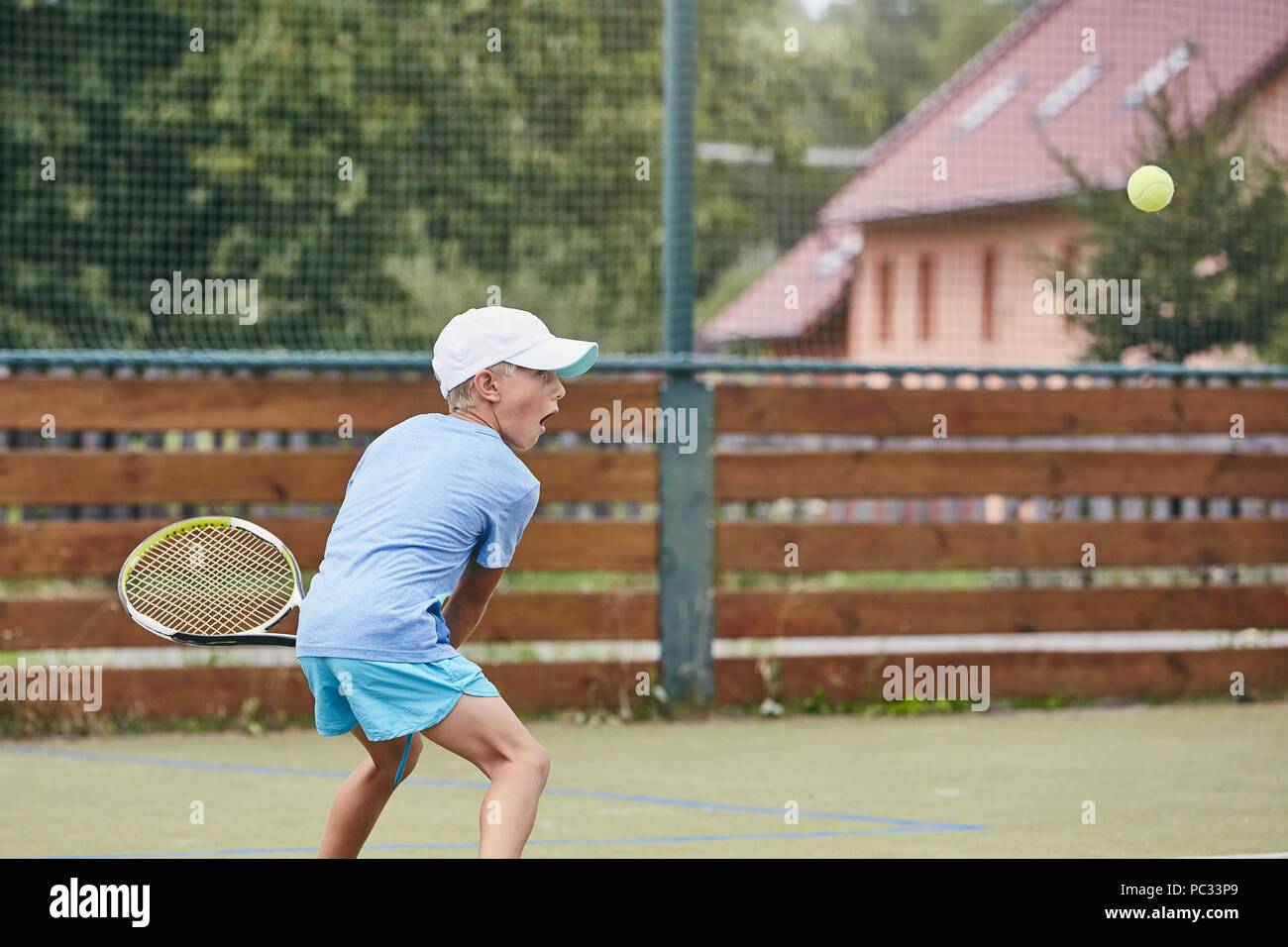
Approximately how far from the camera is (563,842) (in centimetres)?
552

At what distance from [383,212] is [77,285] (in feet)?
7.28

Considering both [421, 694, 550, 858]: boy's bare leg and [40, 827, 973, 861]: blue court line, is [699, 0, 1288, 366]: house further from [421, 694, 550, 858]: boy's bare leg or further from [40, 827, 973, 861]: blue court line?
[421, 694, 550, 858]: boy's bare leg

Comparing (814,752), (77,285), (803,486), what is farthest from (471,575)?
(77,285)

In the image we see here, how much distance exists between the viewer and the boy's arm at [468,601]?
397cm

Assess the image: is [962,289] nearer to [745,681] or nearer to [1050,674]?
[1050,674]

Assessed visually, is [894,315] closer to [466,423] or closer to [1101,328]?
[1101,328]

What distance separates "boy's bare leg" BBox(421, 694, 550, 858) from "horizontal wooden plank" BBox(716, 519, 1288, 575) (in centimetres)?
421

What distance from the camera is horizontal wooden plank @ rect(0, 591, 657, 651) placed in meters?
7.45

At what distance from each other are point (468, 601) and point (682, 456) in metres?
3.99

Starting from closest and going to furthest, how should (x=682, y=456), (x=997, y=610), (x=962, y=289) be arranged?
(x=682, y=456) → (x=997, y=610) → (x=962, y=289)

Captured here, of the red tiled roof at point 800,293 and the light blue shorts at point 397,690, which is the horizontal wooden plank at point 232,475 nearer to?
the light blue shorts at point 397,690

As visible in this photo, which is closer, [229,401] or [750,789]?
[750,789]

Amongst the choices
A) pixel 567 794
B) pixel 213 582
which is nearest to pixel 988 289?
pixel 567 794

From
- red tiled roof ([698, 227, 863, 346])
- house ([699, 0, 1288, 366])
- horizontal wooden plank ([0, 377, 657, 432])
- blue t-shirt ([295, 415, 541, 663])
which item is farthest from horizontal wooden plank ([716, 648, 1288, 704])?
red tiled roof ([698, 227, 863, 346])
